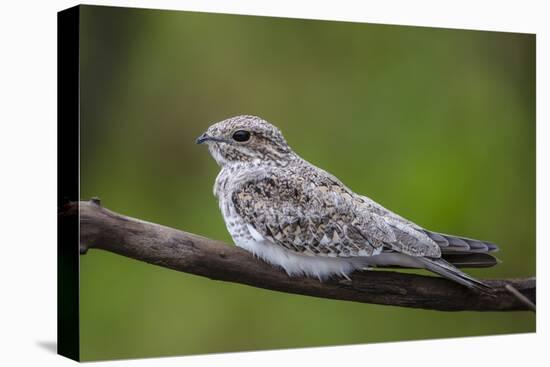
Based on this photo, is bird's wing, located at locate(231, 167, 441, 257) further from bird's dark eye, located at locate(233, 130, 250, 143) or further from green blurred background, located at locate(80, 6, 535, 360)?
green blurred background, located at locate(80, 6, 535, 360)

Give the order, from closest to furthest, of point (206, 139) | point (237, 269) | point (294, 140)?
1. point (237, 269)
2. point (206, 139)
3. point (294, 140)

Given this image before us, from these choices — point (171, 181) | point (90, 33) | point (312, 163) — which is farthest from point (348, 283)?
point (90, 33)

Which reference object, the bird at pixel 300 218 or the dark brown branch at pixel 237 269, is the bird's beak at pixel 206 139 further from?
the dark brown branch at pixel 237 269

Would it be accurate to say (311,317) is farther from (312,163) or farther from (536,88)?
(536,88)

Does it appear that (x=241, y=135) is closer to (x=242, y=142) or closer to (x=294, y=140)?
(x=242, y=142)

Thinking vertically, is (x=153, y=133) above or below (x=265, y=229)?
above

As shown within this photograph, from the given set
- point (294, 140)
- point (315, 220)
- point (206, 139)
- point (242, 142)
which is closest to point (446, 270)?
point (315, 220)

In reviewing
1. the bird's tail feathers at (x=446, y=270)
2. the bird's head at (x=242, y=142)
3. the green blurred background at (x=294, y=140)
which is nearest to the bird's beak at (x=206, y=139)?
the bird's head at (x=242, y=142)

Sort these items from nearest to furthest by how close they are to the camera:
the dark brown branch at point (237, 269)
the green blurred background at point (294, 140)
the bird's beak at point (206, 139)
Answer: the dark brown branch at point (237, 269)
the green blurred background at point (294, 140)
the bird's beak at point (206, 139)
